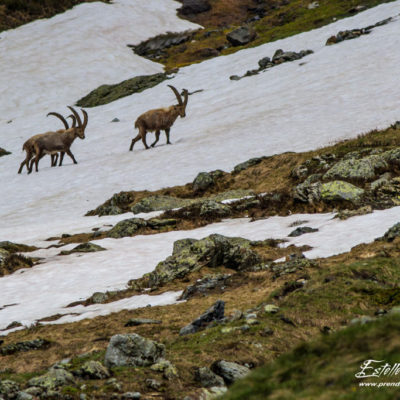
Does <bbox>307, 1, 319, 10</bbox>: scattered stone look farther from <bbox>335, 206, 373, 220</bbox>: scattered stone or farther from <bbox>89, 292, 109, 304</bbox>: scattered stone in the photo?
<bbox>89, 292, 109, 304</bbox>: scattered stone

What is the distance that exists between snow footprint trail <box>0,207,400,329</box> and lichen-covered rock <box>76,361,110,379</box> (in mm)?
4815

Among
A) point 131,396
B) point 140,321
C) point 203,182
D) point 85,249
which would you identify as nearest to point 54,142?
point 203,182

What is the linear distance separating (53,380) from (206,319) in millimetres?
3395

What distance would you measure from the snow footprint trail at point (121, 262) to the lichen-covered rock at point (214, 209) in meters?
1.13

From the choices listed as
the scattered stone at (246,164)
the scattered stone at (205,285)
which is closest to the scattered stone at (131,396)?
the scattered stone at (205,285)

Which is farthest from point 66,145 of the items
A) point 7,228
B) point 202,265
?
point 202,265

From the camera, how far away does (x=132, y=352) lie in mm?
8250

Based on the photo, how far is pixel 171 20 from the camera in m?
90.2

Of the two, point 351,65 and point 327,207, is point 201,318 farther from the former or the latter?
point 351,65

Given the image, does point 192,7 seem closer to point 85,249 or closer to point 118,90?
point 118,90

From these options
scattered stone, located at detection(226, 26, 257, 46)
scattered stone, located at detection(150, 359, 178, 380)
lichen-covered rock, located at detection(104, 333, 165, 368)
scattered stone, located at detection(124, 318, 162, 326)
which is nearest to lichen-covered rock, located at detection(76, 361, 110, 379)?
lichen-covered rock, located at detection(104, 333, 165, 368)

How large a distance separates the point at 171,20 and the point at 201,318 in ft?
284

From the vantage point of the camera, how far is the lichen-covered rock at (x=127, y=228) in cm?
2100

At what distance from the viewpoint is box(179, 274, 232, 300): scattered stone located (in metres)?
12.5
